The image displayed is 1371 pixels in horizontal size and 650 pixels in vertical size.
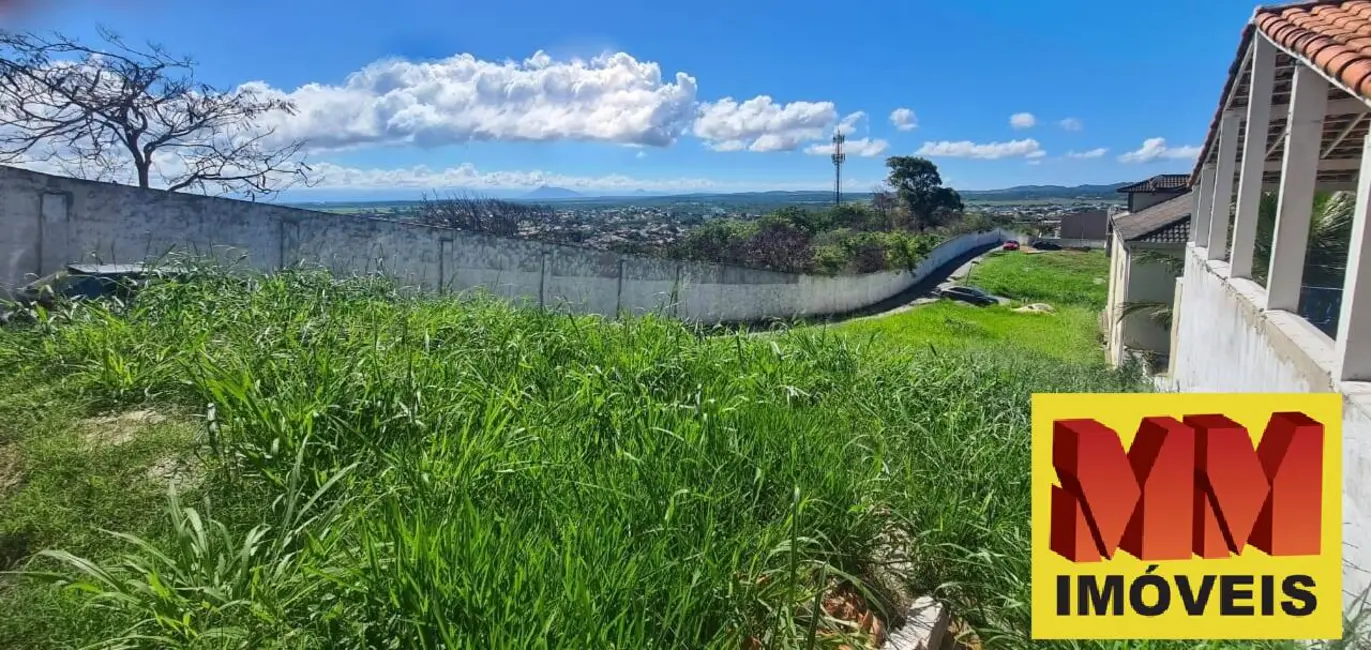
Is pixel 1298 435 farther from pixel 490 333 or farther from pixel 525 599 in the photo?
pixel 490 333

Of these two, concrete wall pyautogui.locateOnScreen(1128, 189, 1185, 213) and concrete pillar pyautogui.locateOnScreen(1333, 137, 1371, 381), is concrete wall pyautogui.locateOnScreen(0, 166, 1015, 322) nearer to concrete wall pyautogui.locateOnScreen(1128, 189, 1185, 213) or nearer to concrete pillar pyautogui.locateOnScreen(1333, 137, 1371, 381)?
concrete pillar pyautogui.locateOnScreen(1333, 137, 1371, 381)

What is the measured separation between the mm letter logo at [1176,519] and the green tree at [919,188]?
162 feet

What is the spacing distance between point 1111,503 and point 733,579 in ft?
4.22

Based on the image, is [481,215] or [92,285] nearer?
[92,285]

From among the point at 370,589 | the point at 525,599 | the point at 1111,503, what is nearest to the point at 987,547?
the point at 1111,503

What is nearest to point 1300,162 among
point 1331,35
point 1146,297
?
point 1331,35

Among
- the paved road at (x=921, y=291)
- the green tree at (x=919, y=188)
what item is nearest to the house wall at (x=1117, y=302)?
the paved road at (x=921, y=291)

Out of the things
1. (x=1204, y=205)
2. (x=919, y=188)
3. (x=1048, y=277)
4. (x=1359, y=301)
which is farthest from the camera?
(x=919, y=188)

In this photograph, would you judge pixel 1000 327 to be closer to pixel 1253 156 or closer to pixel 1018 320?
pixel 1018 320

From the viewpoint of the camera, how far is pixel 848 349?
17.4 ft

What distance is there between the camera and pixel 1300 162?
13.3 ft

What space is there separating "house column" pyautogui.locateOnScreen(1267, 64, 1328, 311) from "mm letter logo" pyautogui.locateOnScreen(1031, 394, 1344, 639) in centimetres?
248

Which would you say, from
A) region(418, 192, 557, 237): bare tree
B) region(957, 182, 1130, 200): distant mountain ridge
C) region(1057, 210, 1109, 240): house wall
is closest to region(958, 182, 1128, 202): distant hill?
region(957, 182, 1130, 200): distant mountain ridge

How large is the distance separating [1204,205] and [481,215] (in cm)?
1735
